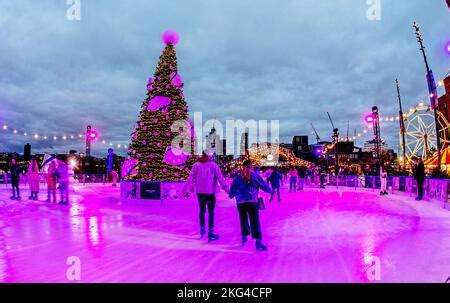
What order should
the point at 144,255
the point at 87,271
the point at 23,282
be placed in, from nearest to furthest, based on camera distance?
the point at 23,282 → the point at 87,271 → the point at 144,255

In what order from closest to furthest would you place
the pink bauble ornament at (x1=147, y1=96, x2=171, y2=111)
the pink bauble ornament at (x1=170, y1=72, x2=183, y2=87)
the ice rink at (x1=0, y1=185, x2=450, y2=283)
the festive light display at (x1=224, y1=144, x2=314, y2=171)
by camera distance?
the ice rink at (x1=0, y1=185, x2=450, y2=283), the pink bauble ornament at (x1=147, y1=96, x2=171, y2=111), the pink bauble ornament at (x1=170, y1=72, x2=183, y2=87), the festive light display at (x1=224, y1=144, x2=314, y2=171)

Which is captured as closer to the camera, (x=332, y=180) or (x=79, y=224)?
(x=79, y=224)

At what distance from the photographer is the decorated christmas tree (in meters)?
16.1

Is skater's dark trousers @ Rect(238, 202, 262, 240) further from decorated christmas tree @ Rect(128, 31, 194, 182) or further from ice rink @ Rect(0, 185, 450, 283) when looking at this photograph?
decorated christmas tree @ Rect(128, 31, 194, 182)

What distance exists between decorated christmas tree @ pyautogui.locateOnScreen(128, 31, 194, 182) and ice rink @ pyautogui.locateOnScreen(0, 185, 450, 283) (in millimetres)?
6836

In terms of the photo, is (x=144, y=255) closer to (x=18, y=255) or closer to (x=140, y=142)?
(x=18, y=255)

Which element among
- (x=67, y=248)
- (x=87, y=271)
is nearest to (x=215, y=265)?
(x=87, y=271)

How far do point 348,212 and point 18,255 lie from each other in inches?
344

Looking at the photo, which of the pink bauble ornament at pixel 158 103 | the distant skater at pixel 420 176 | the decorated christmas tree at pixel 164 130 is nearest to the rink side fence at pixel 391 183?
the distant skater at pixel 420 176

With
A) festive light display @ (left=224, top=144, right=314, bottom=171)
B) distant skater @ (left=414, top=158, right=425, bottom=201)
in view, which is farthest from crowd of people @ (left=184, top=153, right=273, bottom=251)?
festive light display @ (left=224, top=144, right=314, bottom=171)

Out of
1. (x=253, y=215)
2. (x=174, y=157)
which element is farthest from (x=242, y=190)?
(x=174, y=157)

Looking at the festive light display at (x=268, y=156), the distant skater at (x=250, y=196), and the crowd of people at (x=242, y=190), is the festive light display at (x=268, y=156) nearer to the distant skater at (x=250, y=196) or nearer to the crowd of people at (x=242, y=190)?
the crowd of people at (x=242, y=190)

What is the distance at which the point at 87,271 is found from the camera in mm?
4316

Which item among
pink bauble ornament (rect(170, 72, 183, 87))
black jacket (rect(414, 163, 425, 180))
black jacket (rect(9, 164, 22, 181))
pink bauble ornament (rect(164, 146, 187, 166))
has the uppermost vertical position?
pink bauble ornament (rect(170, 72, 183, 87))
